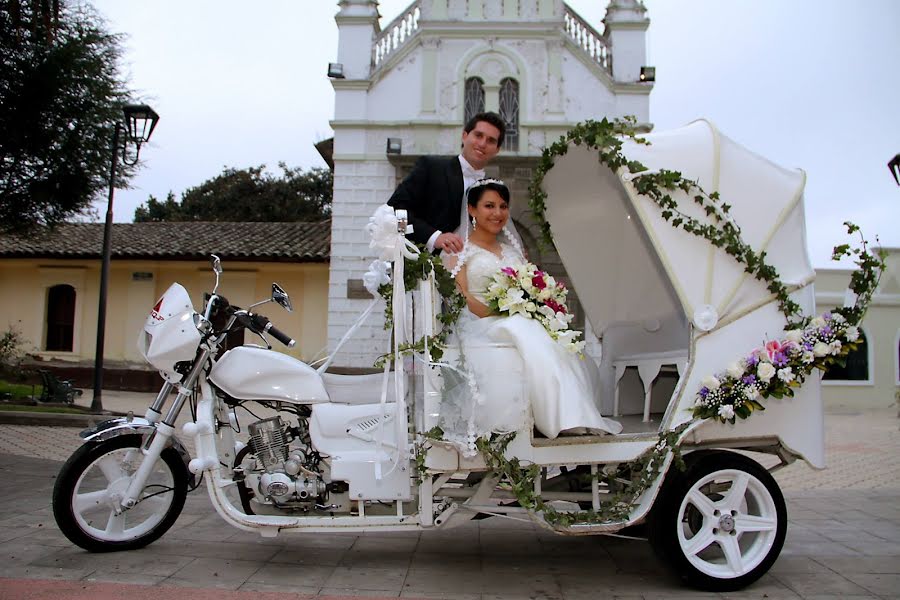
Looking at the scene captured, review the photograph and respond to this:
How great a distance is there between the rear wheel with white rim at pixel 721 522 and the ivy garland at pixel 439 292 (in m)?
1.38

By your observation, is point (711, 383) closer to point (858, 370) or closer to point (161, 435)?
point (161, 435)

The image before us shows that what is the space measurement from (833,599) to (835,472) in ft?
18.8

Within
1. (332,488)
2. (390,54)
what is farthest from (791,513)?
(390,54)

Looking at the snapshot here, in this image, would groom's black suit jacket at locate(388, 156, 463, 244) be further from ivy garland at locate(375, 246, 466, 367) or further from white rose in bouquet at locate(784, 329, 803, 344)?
white rose in bouquet at locate(784, 329, 803, 344)

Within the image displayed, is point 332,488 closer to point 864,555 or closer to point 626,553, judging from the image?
point 626,553

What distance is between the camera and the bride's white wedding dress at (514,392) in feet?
10.9

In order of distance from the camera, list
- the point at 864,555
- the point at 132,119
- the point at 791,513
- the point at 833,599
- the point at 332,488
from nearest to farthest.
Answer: the point at 833,599, the point at 332,488, the point at 864,555, the point at 791,513, the point at 132,119

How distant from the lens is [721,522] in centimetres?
353

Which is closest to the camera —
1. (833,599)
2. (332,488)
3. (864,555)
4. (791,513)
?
(833,599)

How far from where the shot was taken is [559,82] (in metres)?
16.4

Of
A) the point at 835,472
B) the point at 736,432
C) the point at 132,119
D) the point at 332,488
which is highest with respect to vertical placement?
the point at 132,119

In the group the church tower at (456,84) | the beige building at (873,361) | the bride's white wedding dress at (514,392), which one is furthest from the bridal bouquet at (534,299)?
the beige building at (873,361)

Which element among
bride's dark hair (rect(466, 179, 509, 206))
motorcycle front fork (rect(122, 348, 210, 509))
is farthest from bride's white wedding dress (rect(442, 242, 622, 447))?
motorcycle front fork (rect(122, 348, 210, 509))

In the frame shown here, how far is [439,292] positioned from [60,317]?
20.9 m
